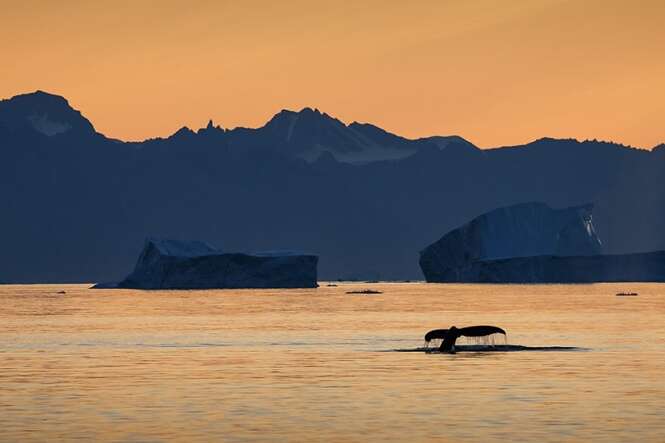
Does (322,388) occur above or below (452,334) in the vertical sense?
below

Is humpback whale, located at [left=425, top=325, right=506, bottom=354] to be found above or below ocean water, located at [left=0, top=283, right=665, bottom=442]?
above

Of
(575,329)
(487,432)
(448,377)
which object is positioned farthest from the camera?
(575,329)

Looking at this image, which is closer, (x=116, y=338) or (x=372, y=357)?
(x=372, y=357)

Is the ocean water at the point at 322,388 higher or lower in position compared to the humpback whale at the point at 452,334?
lower

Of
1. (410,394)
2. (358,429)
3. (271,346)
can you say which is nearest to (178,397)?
(410,394)

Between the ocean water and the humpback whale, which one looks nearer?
the ocean water

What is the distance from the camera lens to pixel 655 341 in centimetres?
7481

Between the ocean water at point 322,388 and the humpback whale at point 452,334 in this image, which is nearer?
the ocean water at point 322,388

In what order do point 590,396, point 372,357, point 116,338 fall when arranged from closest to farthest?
point 590,396
point 372,357
point 116,338

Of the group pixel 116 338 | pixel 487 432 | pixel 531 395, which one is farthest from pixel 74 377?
pixel 116 338

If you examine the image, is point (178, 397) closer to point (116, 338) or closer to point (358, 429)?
point (358, 429)

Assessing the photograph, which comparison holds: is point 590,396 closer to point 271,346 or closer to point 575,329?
point 271,346

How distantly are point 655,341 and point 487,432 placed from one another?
4267 cm

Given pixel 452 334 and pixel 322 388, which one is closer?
pixel 322 388
